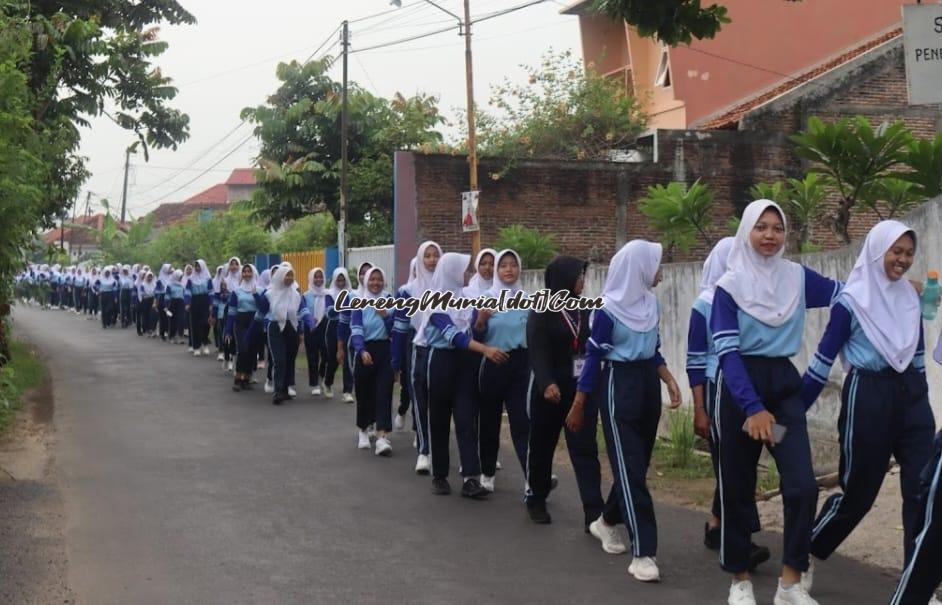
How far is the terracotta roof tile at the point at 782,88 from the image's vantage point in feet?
77.5

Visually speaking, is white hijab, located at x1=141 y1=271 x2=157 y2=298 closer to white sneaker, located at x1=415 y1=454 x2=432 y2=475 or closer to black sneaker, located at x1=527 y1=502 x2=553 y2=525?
white sneaker, located at x1=415 y1=454 x2=432 y2=475

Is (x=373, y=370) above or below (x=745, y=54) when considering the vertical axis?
below

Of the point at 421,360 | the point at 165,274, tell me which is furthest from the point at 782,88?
the point at 421,360

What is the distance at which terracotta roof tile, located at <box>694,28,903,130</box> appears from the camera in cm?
2361

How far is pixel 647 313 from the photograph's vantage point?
684 centimetres

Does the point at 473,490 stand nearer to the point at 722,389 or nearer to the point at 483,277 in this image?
the point at 483,277

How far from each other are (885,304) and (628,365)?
1590 millimetres

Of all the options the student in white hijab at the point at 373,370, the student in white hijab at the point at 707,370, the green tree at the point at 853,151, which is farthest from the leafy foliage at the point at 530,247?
the student in white hijab at the point at 707,370

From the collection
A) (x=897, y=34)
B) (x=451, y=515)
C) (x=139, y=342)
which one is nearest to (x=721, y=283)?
(x=451, y=515)

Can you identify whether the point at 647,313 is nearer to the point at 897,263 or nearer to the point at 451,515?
the point at 897,263

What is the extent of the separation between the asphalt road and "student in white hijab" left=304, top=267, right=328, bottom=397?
124 inches

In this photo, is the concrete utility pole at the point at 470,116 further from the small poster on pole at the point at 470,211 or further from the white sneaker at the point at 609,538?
the white sneaker at the point at 609,538

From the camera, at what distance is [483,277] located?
941cm

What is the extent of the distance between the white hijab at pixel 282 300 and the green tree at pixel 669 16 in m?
8.55
